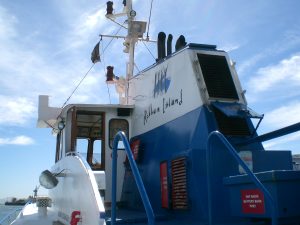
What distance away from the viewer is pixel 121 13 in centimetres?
951

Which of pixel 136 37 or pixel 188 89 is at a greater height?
pixel 136 37

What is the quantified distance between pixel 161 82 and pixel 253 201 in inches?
121

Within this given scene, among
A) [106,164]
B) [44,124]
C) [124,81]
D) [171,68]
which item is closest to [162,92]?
[171,68]

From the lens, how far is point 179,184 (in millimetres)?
5207

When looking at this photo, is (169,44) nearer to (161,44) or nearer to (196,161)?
(161,44)

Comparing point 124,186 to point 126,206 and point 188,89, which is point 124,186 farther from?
point 188,89

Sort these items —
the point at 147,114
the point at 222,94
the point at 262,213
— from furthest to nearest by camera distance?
the point at 147,114 < the point at 222,94 < the point at 262,213

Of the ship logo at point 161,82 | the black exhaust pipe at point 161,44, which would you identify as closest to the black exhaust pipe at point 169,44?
the black exhaust pipe at point 161,44

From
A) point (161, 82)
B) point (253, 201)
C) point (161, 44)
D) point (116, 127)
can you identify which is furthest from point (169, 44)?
point (253, 201)

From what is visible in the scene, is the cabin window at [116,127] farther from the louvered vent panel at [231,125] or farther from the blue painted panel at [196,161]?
the louvered vent panel at [231,125]

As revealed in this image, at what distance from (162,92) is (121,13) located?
149 inches

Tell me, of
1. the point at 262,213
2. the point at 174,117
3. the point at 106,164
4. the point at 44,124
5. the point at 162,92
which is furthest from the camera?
the point at 44,124

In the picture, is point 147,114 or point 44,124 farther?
point 44,124

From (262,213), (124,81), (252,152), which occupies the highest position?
(124,81)
